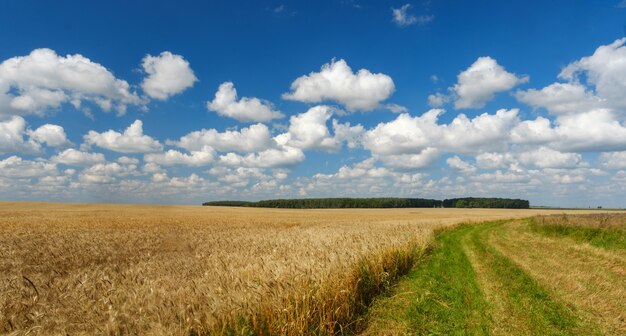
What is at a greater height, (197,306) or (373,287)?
(197,306)

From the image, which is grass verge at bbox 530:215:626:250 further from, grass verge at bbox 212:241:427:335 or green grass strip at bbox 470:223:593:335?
grass verge at bbox 212:241:427:335

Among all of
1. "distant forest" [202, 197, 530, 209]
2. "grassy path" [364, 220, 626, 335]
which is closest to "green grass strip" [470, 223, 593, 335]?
"grassy path" [364, 220, 626, 335]

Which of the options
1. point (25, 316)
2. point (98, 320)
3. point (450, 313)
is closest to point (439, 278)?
point (450, 313)

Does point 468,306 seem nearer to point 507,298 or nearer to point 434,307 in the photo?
point 434,307

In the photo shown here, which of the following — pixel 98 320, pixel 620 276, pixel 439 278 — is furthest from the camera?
pixel 620 276

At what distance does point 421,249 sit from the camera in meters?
16.9

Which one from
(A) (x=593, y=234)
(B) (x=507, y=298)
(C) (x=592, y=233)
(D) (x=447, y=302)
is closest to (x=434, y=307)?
(D) (x=447, y=302)

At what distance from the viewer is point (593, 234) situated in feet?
82.4

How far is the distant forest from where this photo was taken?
165875 mm

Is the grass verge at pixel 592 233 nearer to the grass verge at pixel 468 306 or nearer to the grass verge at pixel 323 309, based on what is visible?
the grass verge at pixel 468 306

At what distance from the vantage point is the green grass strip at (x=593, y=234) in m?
21.8

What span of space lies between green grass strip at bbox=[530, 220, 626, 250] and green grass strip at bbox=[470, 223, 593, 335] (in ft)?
38.3

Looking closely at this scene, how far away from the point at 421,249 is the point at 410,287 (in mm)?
5820

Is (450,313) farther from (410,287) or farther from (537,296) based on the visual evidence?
(537,296)
